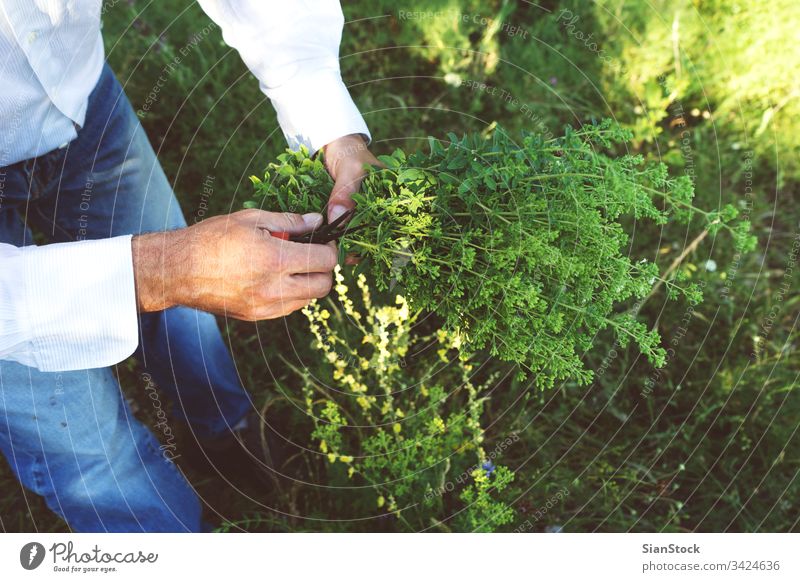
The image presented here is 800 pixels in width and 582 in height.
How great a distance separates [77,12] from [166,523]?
3.40ft

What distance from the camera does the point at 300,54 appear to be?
3.83 ft

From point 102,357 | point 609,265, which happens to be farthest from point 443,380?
point 102,357

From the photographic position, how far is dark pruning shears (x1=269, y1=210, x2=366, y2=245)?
1017mm

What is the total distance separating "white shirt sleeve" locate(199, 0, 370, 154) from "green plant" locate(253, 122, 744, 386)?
0.52 ft

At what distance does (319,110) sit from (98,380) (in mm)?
682

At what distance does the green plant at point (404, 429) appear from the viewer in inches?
52.1

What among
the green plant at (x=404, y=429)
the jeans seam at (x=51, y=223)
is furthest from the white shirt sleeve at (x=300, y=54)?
the jeans seam at (x=51, y=223)

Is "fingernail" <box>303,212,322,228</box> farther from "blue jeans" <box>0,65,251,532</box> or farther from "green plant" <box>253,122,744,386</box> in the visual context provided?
"blue jeans" <box>0,65,251,532</box>

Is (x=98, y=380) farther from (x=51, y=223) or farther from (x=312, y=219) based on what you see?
(x=312, y=219)

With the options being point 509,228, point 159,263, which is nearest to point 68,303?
point 159,263

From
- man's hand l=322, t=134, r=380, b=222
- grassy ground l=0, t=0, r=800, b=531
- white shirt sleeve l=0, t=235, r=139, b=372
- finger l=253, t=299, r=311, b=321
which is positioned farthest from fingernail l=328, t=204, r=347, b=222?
grassy ground l=0, t=0, r=800, b=531

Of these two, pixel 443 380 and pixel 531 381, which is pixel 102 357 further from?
pixel 531 381

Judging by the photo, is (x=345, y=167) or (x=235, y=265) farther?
(x=345, y=167)

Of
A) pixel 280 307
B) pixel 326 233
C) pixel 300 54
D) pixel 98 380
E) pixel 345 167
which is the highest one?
pixel 300 54
